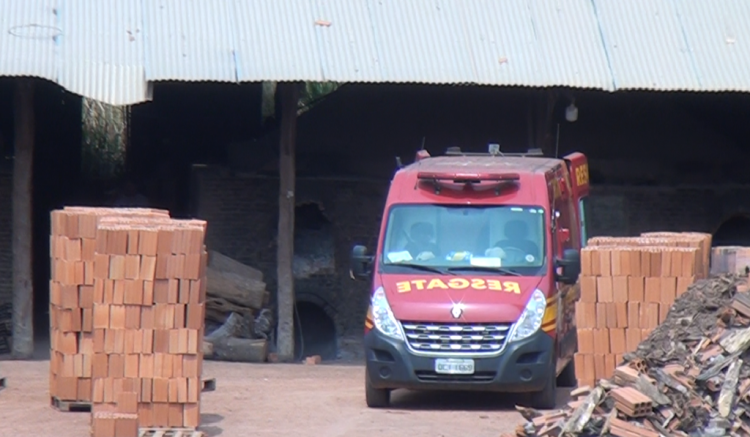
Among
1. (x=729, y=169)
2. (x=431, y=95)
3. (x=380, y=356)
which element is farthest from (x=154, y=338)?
(x=729, y=169)

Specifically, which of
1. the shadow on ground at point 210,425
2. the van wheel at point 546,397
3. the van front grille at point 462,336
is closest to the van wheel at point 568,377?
the van wheel at point 546,397

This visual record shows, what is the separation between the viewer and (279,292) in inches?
629

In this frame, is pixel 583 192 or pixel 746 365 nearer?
pixel 746 365

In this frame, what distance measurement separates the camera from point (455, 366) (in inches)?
430

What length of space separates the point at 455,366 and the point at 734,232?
398 inches

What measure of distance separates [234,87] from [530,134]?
4.93m

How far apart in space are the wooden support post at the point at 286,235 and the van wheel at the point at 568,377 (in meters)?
4.03

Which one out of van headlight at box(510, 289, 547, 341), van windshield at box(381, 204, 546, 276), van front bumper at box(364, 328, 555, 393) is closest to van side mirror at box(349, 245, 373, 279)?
van windshield at box(381, 204, 546, 276)

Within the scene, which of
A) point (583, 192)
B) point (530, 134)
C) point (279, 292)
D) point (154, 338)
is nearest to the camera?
point (154, 338)

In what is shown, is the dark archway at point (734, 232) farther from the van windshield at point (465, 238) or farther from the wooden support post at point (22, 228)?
the wooden support post at point (22, 228)

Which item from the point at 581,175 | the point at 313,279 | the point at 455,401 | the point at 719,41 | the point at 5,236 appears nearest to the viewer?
the point at 455,401

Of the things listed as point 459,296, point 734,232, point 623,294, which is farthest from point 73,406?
point 734,232

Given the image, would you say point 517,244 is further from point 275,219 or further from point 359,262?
point 275,219

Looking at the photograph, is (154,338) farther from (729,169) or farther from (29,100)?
(729,169)
